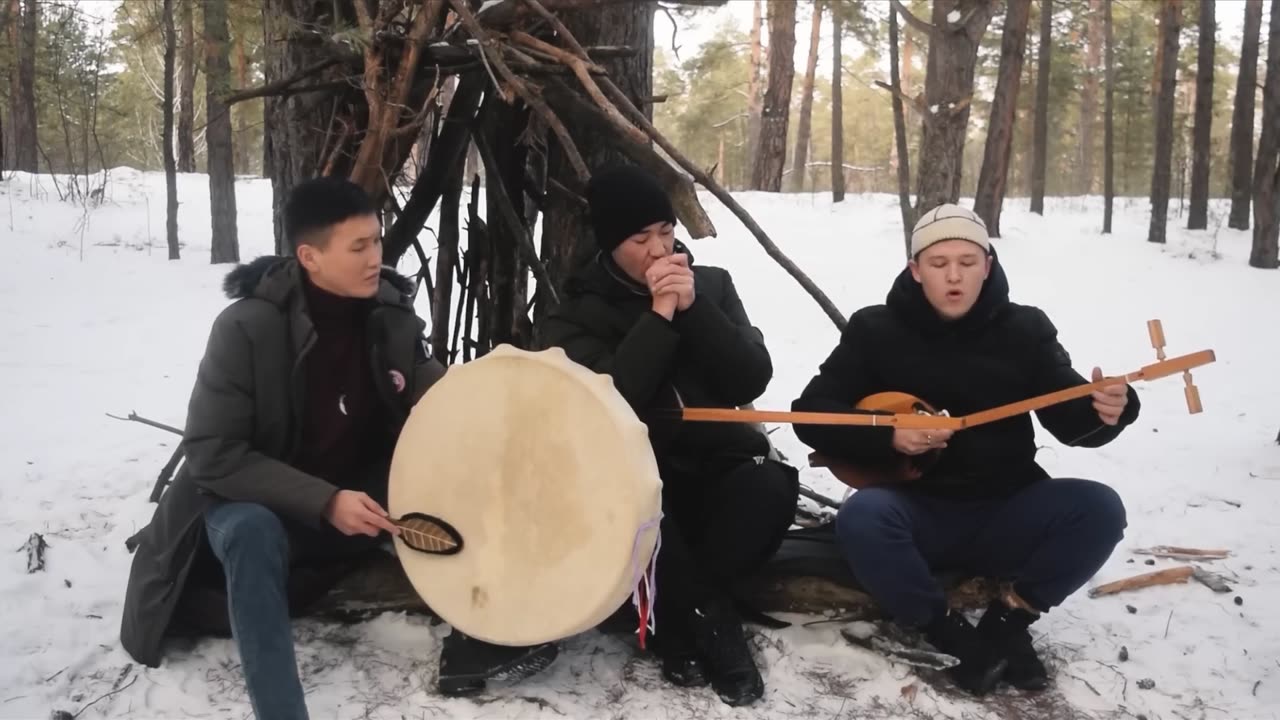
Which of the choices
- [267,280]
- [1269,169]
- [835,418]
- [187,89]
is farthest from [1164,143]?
[267,280]

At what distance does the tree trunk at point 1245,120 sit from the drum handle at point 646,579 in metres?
14.6

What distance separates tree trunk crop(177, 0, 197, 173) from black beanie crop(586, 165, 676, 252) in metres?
5.37

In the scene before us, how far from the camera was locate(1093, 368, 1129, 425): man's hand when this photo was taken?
7.85 feet

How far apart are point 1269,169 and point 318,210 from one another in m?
11.8

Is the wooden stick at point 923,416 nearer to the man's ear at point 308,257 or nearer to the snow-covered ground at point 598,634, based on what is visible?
the snow-covered ground at point 598,634

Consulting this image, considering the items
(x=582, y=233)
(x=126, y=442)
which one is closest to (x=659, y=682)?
(x=582, y=233)

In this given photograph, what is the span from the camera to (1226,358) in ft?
24.2

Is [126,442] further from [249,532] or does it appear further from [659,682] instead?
[659,682]

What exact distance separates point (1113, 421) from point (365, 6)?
2595 millimetres

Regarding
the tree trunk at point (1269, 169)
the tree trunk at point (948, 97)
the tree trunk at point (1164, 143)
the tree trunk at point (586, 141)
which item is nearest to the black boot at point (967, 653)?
the tree trunk at point (586, 141)

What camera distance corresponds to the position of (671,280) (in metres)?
2.43

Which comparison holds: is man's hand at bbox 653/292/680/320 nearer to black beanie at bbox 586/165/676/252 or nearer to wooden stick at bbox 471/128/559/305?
black beanie at bbox 586/165/676/252

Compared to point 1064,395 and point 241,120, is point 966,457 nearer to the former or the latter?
point 1064,395

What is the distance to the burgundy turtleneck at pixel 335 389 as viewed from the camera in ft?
8.09
